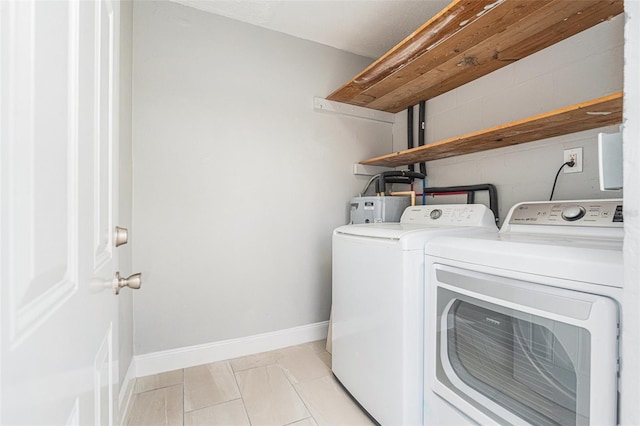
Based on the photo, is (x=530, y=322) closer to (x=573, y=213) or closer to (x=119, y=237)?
(x=573, y=213)

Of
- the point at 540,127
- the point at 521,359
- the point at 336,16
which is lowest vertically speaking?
the point at 521,359

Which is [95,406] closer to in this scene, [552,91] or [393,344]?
[393,344]

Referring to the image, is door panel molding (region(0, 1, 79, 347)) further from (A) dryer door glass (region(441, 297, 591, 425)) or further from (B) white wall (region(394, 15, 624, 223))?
(B) white wall (region(394, 15, 624, 223))

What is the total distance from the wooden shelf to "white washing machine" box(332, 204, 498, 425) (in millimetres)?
391

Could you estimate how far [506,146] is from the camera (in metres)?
1.76

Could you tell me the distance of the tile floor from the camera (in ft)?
4.88

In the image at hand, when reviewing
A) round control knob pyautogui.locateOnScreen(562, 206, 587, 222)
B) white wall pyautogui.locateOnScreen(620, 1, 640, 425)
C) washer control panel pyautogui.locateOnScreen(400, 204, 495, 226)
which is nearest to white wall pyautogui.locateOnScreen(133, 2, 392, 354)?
washer control panel pyautogui.locateOnScreen(400, 204, 495, 226)

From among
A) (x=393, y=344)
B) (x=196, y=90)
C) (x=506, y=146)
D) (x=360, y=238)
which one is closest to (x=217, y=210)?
(x=196, y=90)

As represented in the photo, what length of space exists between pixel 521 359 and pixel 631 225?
0.76 metres

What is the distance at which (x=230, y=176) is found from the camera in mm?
2080

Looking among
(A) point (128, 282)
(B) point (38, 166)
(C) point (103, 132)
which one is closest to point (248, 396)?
(A) point (128, 282)

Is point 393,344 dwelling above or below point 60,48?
below

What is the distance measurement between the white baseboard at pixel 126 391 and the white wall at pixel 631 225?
1.75 meters

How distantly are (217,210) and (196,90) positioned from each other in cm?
86
